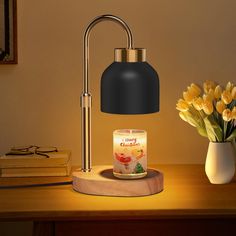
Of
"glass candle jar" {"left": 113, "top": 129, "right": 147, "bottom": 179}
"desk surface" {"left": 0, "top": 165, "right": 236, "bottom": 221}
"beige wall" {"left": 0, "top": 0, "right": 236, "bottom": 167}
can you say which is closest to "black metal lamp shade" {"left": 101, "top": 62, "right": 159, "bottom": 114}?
"glass candle jar" {"left": 113, "top": 129, "right": 147, "bottom": 179}

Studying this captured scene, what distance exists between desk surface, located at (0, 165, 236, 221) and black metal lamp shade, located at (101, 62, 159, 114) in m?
0.24

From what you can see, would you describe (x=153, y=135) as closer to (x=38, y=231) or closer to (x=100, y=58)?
(x=100, y=58)

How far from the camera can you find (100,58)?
6.95 ft

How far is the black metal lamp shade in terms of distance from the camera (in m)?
1.70

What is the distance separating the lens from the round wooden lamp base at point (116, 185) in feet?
5.71

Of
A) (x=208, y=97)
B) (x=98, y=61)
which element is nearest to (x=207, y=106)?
(x=208, y=97)

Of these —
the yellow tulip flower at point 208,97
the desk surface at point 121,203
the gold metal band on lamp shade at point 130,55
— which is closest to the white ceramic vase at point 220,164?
the desk surface at point 121,203

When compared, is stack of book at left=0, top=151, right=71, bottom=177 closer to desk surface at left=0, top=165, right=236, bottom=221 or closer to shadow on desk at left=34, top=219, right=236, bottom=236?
desk surface at left=0, top=165, right=236, bottom=221

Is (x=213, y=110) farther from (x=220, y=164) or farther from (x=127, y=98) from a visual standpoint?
(x=127, y=98)

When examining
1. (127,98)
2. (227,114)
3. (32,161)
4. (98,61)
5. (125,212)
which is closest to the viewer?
(125,212)

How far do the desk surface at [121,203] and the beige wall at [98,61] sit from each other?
0.34 m

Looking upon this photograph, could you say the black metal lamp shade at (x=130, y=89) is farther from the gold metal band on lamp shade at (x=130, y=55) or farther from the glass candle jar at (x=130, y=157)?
the glass candle jar at (x=130, y=157)

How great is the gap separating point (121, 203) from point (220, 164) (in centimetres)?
35

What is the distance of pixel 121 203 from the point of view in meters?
1.67
